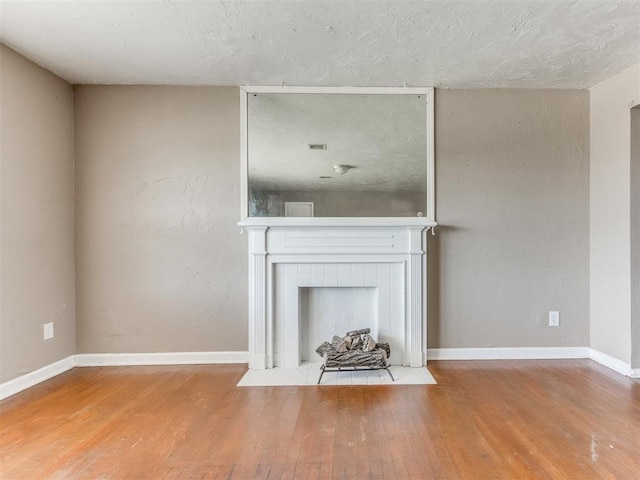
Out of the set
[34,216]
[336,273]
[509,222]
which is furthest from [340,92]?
[34,216]

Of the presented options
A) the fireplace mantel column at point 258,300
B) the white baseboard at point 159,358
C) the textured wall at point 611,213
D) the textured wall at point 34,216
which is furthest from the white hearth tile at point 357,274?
the textured wall at point 34,216

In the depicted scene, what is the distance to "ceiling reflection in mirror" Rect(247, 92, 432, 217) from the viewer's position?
2.64 metres

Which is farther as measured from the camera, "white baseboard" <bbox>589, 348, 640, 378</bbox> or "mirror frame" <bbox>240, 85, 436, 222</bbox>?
"mirror frame" <bbox>240, 85, 436, 222</bbox>

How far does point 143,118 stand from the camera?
2.68 metres

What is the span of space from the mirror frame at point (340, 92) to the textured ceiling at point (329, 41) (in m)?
0.07

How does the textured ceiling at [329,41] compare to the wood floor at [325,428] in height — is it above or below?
above

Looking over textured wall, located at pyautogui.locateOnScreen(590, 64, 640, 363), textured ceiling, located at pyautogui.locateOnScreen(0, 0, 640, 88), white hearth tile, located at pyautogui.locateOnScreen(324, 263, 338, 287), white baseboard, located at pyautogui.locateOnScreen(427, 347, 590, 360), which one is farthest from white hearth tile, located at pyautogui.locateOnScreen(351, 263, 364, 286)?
textured wall, located at pyautogui.locateOnScreen(590, 64, 640, 363)

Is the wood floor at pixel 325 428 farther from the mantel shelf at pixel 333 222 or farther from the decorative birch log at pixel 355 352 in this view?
the mantel shelf at pixel 333 222

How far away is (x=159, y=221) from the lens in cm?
269

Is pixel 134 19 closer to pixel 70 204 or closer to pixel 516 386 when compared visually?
pixel 70 204

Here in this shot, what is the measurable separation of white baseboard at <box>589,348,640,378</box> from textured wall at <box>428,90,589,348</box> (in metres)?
0.13

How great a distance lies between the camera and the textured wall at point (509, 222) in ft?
8.96

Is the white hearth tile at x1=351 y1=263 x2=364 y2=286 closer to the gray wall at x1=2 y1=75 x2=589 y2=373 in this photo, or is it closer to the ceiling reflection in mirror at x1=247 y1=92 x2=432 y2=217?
the ceiling reflection in mirror at x1=247 y1=92 x2=432 y2=217

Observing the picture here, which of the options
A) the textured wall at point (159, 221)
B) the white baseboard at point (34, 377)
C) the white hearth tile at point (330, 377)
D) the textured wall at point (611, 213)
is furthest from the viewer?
the textured wall at point (159, 221)
